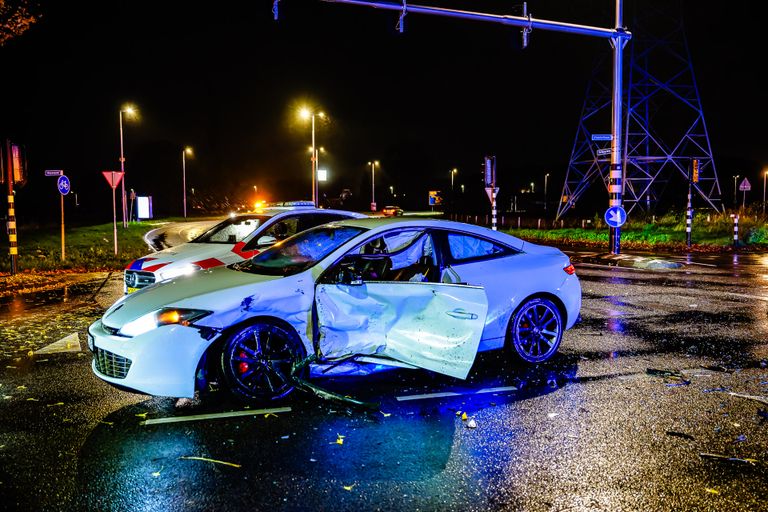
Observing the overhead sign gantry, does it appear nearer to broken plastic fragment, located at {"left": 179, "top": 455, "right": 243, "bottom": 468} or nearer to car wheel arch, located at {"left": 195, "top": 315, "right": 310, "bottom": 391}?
car wheel arch, located at {"left": 195, "top": 315, "right": 310, "bottom": 391}

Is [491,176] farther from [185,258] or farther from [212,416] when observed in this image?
[212,416]

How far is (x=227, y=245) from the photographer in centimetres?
1023

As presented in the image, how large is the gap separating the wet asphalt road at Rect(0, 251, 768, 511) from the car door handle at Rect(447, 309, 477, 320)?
28.3 inches

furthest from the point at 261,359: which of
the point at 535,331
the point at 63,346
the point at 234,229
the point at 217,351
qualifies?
the point at 234,229

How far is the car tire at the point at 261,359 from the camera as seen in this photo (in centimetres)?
542

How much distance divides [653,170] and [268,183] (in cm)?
11033

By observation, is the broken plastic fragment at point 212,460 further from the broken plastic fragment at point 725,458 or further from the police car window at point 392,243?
the broken plastic fragment at point 725,458

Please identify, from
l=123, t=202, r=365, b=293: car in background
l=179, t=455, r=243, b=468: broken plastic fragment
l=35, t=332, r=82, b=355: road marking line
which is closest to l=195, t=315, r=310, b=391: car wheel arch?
l=179, t=455, r=243, b=468: broken plastic fragment

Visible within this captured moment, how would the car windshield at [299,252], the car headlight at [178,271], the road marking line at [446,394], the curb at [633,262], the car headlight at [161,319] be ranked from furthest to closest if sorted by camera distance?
the curb at [633,262] < the car headlight at [178,271] < the car windshield at [299,252] < the road marking line at [446,394] < the car headlight at [161,319]

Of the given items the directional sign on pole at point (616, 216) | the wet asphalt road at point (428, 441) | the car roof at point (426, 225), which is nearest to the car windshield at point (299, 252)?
the car roof at point (426, 225)

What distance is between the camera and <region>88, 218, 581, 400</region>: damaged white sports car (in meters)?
5.25

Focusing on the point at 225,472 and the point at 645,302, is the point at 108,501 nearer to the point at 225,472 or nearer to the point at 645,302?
the point at 225,472

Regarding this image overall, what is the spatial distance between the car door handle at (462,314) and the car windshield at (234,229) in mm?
5678

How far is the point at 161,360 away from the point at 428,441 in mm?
2194
